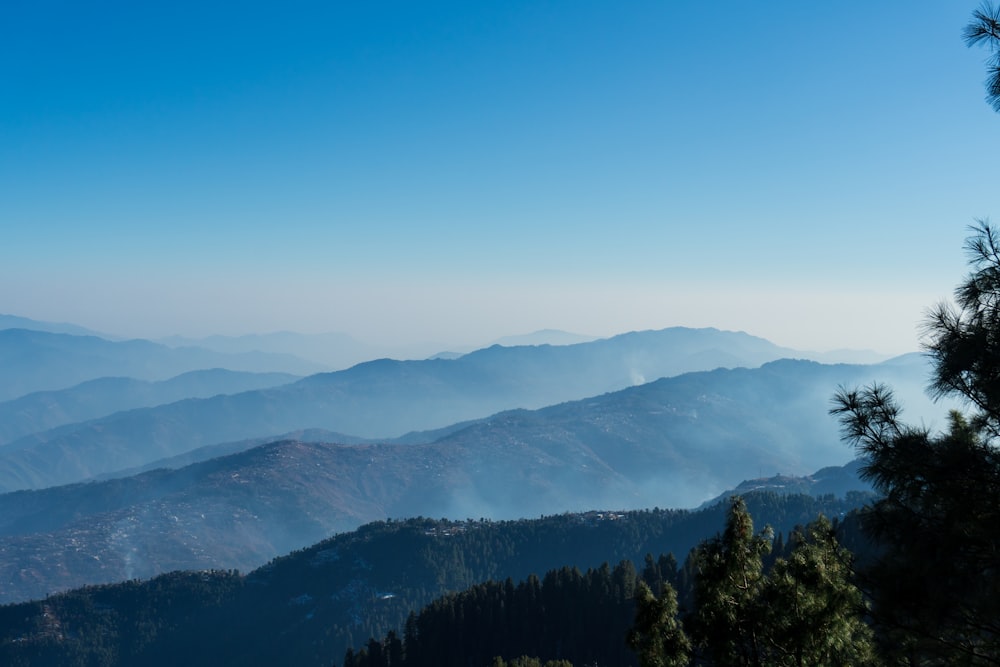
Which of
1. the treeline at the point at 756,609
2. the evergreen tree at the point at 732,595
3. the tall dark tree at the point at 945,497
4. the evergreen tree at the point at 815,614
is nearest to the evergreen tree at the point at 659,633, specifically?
the treeline at the point at 756,609

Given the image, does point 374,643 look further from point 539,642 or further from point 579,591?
point 579,591

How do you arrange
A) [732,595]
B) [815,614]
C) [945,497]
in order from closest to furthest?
1. [945,497]
2. [815,614]
3. [732,595]

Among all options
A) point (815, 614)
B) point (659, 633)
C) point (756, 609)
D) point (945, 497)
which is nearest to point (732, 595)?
point (756, 609)

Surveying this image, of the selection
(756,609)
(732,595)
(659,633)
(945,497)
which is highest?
(945,497)

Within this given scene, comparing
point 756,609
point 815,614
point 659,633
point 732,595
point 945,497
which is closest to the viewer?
point 945,497

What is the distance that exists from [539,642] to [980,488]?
5900 inches

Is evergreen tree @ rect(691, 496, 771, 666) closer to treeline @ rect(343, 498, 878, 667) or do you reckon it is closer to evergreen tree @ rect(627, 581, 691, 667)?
treeline @ rect(343, 498, 878, 667)

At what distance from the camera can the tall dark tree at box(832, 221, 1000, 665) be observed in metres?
14.4

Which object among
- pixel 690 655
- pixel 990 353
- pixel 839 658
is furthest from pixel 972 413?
pixel 690 655

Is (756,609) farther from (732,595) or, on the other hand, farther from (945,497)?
(945,497)

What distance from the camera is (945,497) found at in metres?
14.8

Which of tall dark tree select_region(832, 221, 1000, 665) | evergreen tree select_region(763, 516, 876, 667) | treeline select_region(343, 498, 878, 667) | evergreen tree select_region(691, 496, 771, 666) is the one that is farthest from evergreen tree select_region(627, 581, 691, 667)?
tall dark tree select_region(832, 221, 1000, 665)

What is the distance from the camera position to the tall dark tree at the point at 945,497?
567 inches

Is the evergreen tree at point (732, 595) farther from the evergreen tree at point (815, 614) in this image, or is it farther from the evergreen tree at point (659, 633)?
the evergreen tree at point (659, 633)
